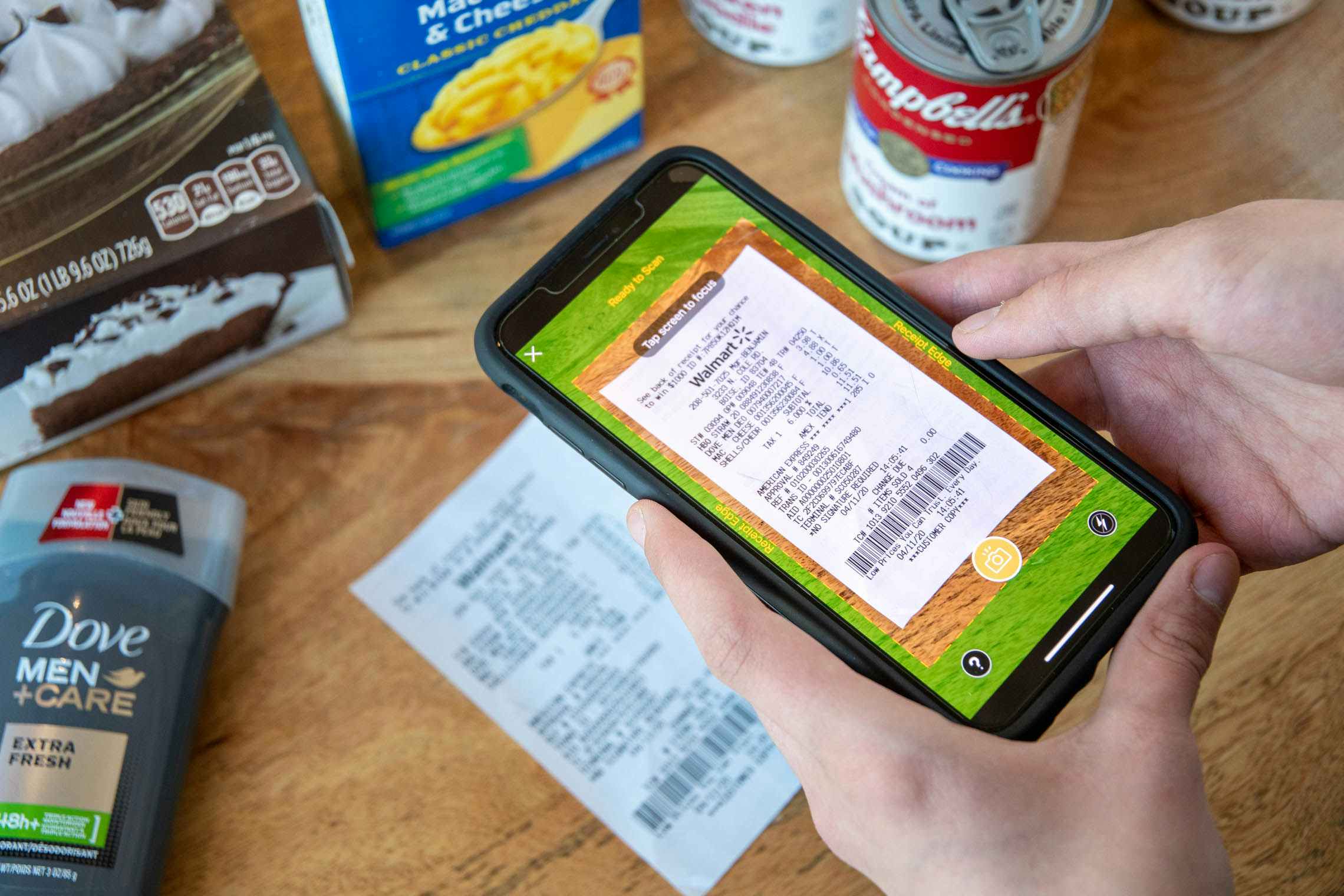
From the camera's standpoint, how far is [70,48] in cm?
55

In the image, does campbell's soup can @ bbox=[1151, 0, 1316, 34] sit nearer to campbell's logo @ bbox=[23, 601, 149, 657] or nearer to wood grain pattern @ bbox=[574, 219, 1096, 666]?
wood grain pattern @ bbox=[574, 219, 1096, 666]

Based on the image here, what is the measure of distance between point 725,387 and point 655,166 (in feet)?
0.39

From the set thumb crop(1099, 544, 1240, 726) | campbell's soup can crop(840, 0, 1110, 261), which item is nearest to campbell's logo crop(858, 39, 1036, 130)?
campbell's soup can crop(840, 0, 1110, 261)

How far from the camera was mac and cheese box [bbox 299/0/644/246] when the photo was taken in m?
0.57

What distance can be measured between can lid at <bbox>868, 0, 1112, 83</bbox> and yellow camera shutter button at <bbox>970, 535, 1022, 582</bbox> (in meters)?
0.21

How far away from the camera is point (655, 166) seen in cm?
56

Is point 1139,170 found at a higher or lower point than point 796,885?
higher

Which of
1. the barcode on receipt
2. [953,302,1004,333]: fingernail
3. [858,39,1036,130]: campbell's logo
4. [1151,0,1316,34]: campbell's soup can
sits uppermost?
[858,39,1036,130]: campbell's logo

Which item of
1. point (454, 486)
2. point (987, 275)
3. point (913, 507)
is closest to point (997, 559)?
point (913, 507)

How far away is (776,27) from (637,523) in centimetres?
35

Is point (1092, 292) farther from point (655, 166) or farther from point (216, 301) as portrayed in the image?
point (216, 301)

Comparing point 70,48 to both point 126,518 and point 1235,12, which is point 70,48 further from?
point 1235,12

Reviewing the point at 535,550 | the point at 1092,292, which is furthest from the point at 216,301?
the point at 1092,292

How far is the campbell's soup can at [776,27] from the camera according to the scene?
27.1 inches
